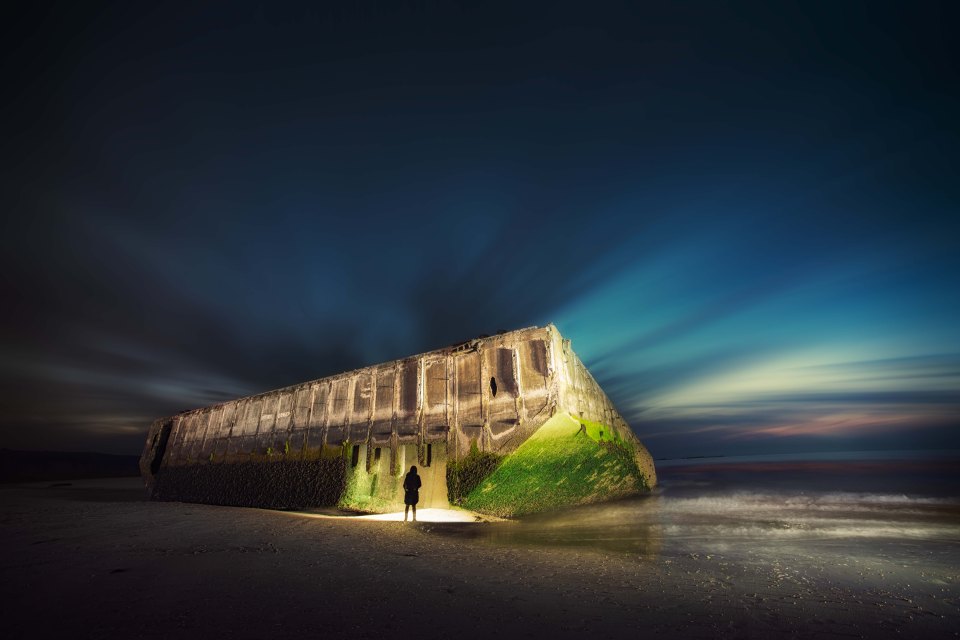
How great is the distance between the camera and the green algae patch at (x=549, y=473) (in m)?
8.28

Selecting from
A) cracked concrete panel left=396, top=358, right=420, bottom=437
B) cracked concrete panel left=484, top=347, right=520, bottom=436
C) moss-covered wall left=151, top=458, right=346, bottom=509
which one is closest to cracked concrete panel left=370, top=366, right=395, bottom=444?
cracked concrete panel left=396, top=358, right=420, bottom=437

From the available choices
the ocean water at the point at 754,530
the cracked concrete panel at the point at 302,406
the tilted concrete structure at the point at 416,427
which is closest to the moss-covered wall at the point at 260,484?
the tilted concrete structure at the point at 416,427

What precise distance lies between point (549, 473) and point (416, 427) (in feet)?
11.8

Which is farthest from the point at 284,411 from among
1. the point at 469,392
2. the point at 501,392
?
the point at 501,392

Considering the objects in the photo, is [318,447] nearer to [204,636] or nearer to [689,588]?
[204,636]

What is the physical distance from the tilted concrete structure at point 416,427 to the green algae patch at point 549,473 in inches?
2.7

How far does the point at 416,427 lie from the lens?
32.3ft

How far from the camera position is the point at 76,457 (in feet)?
196

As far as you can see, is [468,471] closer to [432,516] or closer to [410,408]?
[432,516]

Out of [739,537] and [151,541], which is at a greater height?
[151,541]

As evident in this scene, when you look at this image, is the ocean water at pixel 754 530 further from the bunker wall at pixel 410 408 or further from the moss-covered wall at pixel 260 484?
the moss-covered wall at pixel 260 484

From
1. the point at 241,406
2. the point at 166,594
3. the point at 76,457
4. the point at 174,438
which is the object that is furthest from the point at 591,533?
the point at 76,457

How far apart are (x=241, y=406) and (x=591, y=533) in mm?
14286

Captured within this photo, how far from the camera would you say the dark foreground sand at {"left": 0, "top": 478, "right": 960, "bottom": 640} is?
268cm
